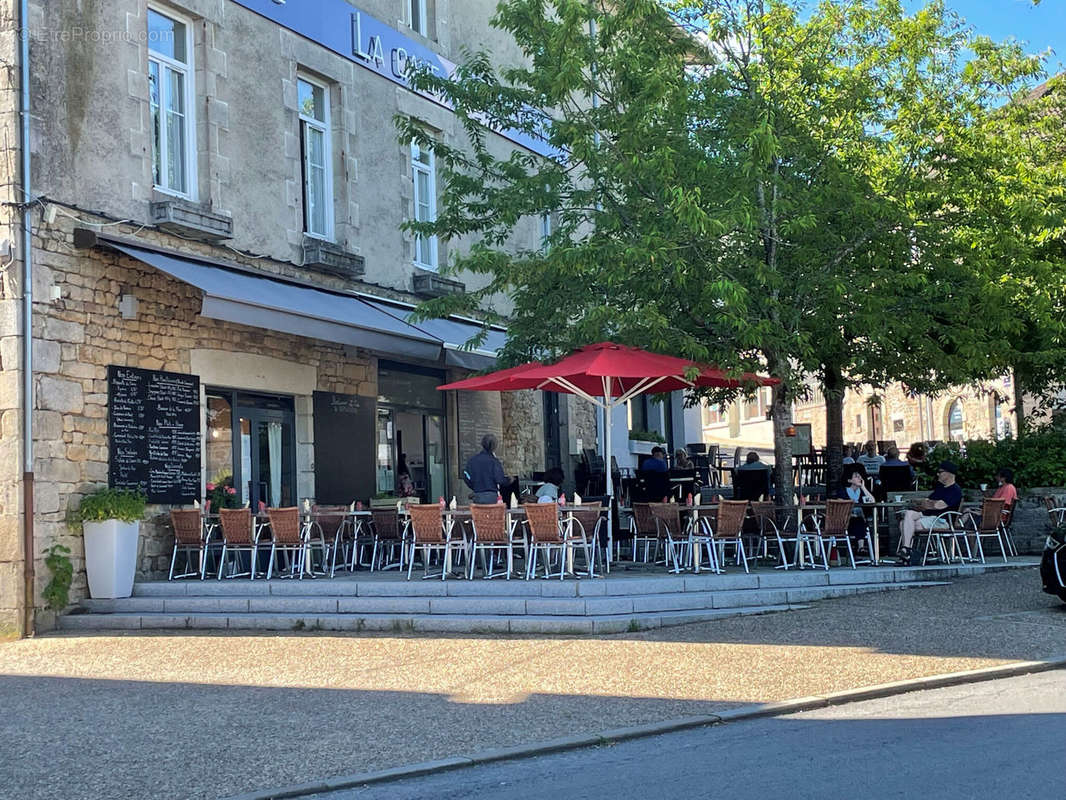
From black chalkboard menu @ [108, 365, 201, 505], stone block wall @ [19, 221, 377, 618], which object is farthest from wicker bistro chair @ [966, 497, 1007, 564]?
stone block wall @ [19, 221, 377, 618]

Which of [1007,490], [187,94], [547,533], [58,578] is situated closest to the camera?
[547,533]

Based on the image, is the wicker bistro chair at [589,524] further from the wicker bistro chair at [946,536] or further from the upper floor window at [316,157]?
the upper floor window at [316,157]

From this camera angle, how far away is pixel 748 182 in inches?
507

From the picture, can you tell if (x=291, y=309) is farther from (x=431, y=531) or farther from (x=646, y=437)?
(x=646, y=437)

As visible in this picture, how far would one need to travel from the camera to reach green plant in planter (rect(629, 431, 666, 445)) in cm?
2392

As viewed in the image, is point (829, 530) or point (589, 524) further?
point (829, 530)

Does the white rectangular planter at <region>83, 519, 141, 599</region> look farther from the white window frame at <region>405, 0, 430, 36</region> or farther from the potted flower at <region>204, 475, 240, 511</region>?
the white window frame at <region>405, 0, 430, 36</region>

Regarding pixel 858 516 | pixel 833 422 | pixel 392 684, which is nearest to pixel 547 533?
pixel 392 684

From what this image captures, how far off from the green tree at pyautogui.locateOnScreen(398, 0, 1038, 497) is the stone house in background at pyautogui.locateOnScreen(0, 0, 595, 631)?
5.78ft

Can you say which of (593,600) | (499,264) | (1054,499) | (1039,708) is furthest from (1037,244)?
(1039,708)

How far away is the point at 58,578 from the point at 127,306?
2770mm

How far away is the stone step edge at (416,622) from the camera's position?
9.96 metres

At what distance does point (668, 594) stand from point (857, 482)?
4030 mm

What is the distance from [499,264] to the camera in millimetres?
12922
